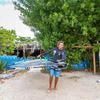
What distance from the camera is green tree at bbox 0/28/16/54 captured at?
25.7 metres

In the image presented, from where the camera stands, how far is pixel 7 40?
2627 centimetres

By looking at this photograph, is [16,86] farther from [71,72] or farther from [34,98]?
[71,72]

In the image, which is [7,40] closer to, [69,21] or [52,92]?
[69,21]

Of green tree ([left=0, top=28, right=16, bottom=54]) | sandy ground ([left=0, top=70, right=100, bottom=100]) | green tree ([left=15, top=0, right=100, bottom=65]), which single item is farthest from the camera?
green tree ([left=0, top=28, right=16, bottom=54])

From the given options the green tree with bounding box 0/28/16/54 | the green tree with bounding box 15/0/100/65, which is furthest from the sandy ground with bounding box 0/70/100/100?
the green tree with bounding box 0/28/16/54

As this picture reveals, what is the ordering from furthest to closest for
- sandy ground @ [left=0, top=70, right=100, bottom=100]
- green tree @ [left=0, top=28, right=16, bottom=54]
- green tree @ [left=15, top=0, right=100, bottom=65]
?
green tree @ [left=0, top=28, right=16, bottom=54]
green tree @ [left=15, top=0, right=100, bottom=65]
sandy ground @ [left=0, top=70, right=100, bottom=100]

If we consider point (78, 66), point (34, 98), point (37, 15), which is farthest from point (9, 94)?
point (78, 66)

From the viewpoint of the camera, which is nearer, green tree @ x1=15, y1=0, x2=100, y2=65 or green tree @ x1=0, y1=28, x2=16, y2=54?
green tree @ x1=15, y1=0, x2=100, y2=65

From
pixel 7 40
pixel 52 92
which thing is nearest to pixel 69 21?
pixel 52 92

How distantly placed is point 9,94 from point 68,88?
80.7 inches

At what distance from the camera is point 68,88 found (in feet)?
34.8

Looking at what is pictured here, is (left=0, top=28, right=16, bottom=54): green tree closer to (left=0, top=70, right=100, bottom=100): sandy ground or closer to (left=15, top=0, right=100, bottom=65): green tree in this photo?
(left=15, top=0, right=100, bottom=65): green tree

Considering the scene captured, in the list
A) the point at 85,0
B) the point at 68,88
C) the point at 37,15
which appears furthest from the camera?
the point at 37,15

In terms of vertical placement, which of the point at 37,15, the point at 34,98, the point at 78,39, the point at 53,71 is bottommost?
the point at 34,98
